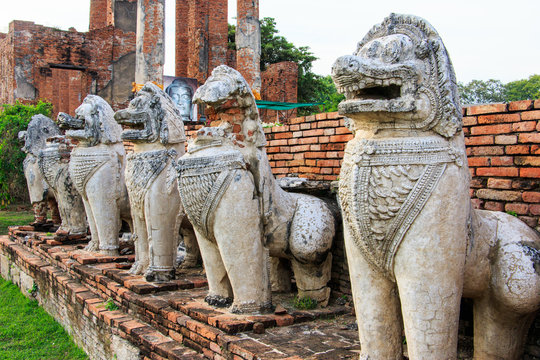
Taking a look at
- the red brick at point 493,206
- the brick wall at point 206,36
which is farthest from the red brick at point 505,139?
the brick wall at point 206,36

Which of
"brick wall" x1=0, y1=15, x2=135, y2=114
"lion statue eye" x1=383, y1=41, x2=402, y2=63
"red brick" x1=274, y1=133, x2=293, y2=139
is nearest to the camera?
"lion statue eye" x1=383, y1=41, x2=402, y2=63

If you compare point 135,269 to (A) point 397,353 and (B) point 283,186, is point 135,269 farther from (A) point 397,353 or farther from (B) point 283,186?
(A) point 397,353

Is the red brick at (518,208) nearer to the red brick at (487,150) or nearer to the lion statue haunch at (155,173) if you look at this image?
the red brick at (487,150)

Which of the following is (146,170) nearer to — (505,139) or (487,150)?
(487,150)

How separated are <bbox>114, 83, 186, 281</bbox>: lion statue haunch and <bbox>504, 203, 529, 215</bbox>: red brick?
284cm

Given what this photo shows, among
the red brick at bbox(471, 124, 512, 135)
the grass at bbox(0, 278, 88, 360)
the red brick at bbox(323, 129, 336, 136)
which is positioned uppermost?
the red brick at bbox(323, 129, 336, 136)

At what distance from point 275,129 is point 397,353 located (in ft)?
11.4

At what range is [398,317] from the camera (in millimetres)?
2773

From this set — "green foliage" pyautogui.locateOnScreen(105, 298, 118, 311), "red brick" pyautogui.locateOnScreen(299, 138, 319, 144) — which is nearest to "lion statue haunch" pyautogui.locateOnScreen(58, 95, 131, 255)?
"green foliage" pyautogui.locateOnScreen(105, 298, 118, 311)

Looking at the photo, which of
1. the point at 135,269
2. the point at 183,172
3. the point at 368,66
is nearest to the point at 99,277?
the point at 135,269

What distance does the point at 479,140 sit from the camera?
3592 millimetres

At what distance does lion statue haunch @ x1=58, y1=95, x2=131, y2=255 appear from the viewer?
245 inches

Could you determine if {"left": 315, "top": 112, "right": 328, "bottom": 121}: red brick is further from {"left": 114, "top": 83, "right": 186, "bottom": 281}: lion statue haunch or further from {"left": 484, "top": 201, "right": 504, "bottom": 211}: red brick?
{"left": 484, "top": 201, "right": 504, "bottom": 211}: red brick

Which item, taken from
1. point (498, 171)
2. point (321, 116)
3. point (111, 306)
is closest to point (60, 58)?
point (111, 306)
